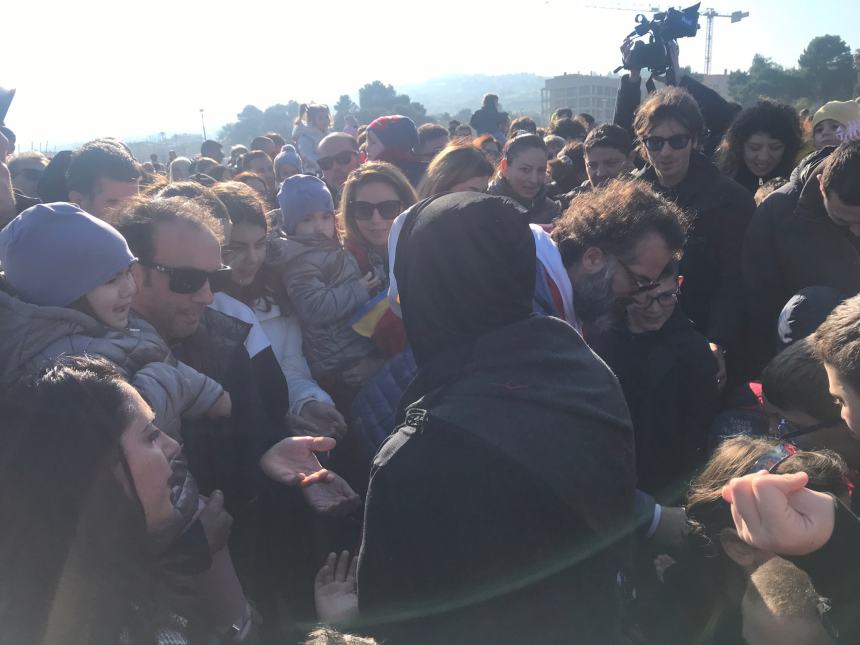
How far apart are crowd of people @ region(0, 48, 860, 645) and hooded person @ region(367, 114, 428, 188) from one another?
181 centimetres

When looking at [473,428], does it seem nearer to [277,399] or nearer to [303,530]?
[303,530]

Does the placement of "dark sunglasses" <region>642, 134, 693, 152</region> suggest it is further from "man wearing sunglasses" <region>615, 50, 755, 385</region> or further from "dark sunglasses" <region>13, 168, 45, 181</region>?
"dark sunglasses" <region>13, 168, 45, 181</region>

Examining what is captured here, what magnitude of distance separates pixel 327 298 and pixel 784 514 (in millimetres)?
2047

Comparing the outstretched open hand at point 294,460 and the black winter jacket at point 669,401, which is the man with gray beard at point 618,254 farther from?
the outstretched open hand at point 294,460

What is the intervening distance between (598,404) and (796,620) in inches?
30.1

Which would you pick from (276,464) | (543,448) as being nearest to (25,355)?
(276,464)

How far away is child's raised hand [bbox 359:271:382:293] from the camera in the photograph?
3018mm

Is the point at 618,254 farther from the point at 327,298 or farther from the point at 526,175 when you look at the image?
the point at 526,175

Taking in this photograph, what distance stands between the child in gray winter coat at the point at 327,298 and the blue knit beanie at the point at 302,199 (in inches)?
7.9

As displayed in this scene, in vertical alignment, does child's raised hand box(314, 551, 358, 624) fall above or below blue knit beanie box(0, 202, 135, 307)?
below

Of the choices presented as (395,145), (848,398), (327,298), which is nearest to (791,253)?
(848,398)

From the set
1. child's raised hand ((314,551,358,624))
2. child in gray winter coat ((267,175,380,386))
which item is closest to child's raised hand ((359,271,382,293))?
child in gray winter coat ((267,175,380,386))

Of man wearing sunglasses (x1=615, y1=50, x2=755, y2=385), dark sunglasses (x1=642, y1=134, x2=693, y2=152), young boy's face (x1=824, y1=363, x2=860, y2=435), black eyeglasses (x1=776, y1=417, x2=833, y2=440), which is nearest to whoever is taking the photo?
young boy's face (x1=824, y1=363, x2=860, y2=435)

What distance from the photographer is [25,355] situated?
1.74 meters
